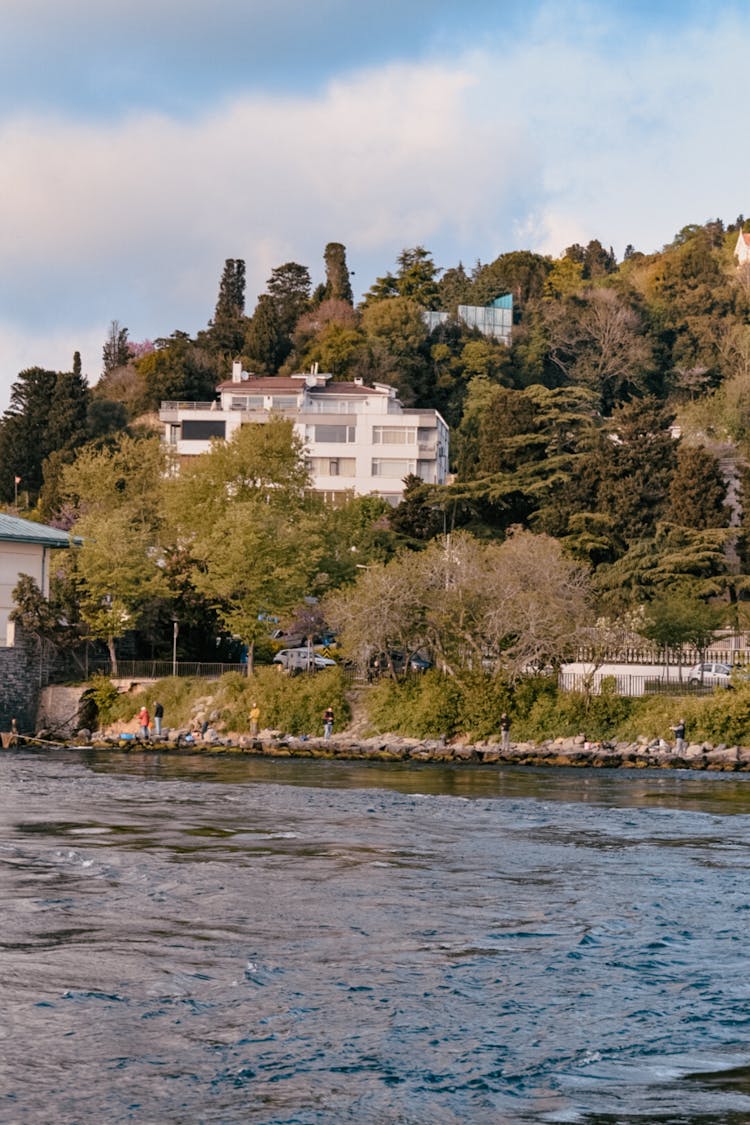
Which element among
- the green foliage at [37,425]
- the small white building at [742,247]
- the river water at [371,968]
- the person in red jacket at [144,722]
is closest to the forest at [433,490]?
the green foliage at [37,425]

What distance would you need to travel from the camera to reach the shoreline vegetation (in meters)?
48.0

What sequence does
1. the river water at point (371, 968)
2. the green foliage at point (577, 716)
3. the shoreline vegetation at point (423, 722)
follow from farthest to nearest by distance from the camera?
the green foliage at point (577, 716), the shoreline vegetation at point (423, 722), the river water at point (371, 968)

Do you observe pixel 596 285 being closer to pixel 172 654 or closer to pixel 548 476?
pixel 548 476

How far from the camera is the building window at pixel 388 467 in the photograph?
9562 cm

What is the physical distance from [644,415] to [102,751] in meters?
35.2

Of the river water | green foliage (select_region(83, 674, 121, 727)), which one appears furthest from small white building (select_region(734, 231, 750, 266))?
the river water

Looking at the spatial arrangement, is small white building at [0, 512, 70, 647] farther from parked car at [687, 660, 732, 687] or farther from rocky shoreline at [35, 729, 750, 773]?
parked car at [687, 660, 732, 687]

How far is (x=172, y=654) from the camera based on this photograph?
207ft

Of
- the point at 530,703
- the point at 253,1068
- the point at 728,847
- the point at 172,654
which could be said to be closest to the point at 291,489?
the point at 172,654

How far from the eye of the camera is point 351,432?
96000 millimetres

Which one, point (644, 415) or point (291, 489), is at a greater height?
point (644, 415)

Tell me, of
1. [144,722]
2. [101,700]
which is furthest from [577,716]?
[101,700]

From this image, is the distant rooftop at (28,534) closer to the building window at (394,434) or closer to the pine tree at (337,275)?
the building window at (394,434)

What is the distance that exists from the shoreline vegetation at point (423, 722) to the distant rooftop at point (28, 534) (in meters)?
6.92
